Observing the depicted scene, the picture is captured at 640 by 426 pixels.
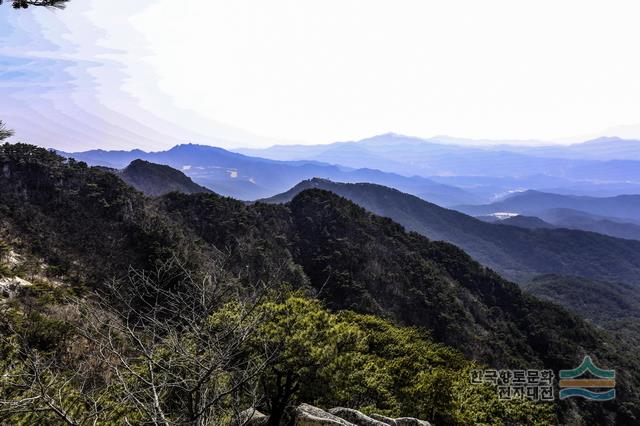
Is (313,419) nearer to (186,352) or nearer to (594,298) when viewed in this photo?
(186,352)

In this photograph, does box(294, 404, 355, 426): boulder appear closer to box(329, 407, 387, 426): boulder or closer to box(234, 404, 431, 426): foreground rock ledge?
box(234, 404, 431, 426): foreground rock ledge

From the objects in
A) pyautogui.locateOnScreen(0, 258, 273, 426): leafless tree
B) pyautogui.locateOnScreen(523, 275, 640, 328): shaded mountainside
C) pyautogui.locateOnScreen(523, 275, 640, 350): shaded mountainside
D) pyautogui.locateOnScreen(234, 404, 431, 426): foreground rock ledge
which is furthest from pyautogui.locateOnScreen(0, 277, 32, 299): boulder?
pyautogui.locateOnScreen(523, 275, 640, 328): shaded mountainside

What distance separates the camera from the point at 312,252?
81.4 metres

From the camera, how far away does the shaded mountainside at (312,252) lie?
157 feet

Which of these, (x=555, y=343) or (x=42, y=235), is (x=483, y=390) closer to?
(x=42, y=235)

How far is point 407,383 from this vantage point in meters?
22.8

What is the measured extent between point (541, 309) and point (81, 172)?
94443 mm

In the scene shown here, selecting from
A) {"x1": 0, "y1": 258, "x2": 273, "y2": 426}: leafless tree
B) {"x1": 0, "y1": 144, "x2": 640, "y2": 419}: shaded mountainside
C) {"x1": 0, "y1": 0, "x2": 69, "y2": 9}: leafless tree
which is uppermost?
{"x1": 0, "y1": 0, "x2": 69, "y2": 9}: leafless tree

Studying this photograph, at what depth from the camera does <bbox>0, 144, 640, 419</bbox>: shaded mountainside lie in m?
47.8

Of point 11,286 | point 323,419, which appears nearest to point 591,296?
point 323,419

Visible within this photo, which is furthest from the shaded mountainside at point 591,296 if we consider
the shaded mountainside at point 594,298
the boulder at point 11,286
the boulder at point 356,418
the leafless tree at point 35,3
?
the leafless tree at point 35,3

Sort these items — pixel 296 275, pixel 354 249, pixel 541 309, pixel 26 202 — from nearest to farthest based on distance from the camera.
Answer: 1. pixel 26 202
2. pixel 296 275
3. pixel 354 249
4. pixel 541 309

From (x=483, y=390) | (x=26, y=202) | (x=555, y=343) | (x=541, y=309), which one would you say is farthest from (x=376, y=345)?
(x=541, y=309)

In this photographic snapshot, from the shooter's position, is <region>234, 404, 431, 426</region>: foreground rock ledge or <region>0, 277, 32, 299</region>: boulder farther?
<region>0, 277, 32, 299</region>: boulder
